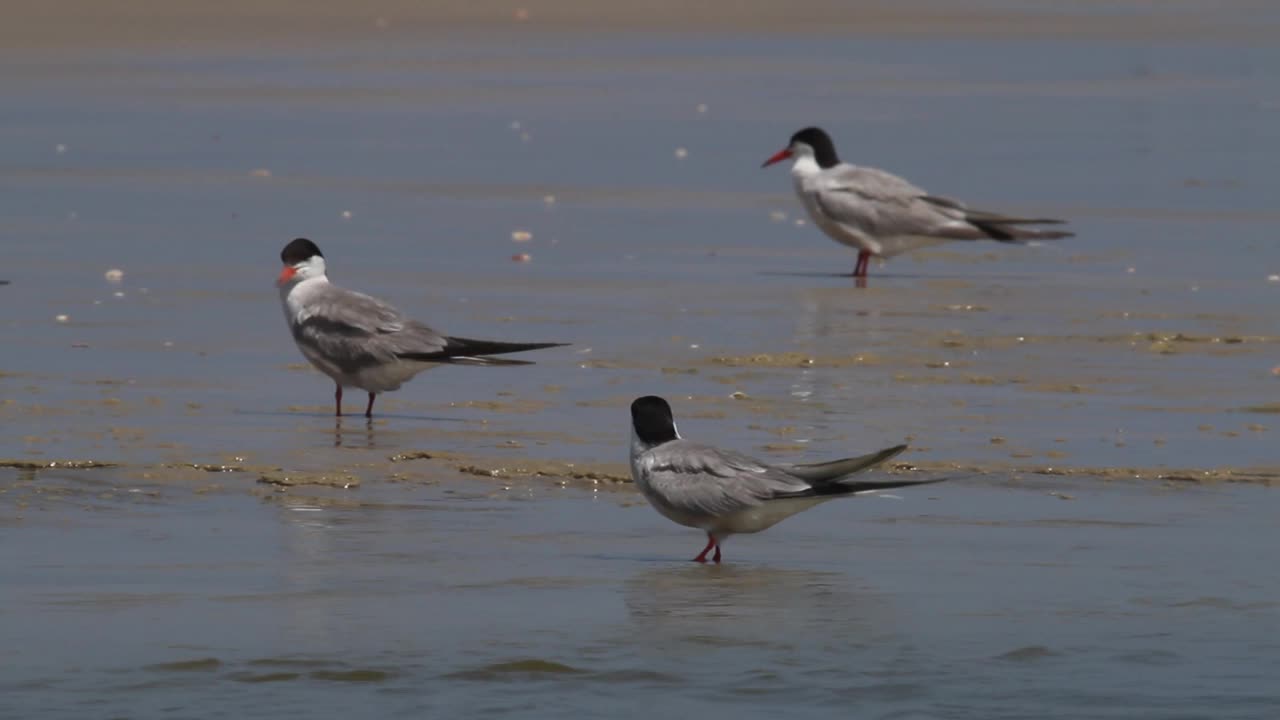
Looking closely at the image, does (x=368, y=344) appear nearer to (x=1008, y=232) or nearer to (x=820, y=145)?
(x=1008, y=232)

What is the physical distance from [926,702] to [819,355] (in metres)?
6.70

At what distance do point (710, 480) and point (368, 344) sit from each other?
3478 mm

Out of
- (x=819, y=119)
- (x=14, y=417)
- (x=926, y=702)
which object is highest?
(x=819, y=119)

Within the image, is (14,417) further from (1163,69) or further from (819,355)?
(1163,69)

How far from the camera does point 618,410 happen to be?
40.0 ft

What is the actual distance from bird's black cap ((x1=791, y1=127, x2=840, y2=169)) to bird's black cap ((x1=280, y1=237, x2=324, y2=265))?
7237 millimetres

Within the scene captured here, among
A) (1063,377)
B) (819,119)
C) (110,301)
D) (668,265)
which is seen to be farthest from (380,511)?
(819,119)

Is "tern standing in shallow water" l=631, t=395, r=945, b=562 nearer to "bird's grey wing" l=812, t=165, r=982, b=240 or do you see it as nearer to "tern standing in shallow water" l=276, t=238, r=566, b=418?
"tern standing in shallow water" l=276, t=238, r=566, b=418

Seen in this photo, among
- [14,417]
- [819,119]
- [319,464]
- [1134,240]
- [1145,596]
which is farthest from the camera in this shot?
[819,119]

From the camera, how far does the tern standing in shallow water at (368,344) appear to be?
40.0 ft

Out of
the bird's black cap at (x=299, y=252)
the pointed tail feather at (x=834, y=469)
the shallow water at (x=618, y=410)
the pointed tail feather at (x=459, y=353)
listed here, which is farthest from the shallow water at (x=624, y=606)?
the bird's black cap at (x=299, y=252)

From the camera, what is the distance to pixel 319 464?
35.4 ft

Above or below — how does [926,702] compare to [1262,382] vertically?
below

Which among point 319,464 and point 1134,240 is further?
point 1134,240
